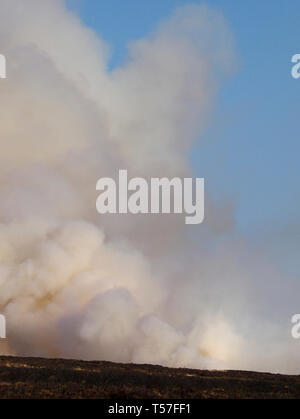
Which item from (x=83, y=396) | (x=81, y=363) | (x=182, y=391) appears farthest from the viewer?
(x=81, y=363)

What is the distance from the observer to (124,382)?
202 ft

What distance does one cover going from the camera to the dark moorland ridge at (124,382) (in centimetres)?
5369

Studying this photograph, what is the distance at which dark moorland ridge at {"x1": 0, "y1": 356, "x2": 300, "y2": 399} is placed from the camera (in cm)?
5369
